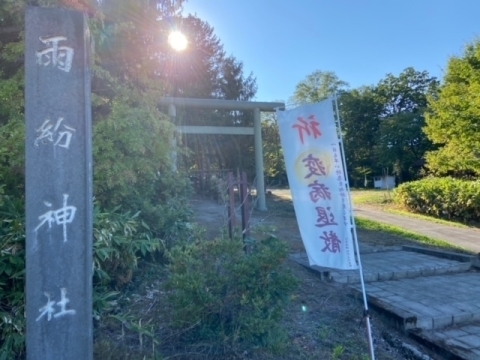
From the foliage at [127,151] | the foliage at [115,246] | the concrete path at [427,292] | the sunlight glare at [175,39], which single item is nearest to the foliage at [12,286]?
the foliage at [115,246]

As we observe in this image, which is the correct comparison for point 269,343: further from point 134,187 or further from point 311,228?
point 134,187

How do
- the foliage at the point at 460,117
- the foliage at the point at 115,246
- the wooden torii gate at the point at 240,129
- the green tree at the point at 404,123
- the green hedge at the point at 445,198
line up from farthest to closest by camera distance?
the green tree at the point at 404,123
the foliage at the point at 460,117
the green hedge at the point at 445,198
the wooden torii gate at the point at 240,129
the foliage at the point at 115,246

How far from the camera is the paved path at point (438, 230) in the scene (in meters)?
7.65

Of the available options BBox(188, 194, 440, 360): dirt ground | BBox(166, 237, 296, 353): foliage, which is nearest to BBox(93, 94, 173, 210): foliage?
BBox(188, 194, 440, 360): dirt ground

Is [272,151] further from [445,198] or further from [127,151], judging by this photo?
[127,151]

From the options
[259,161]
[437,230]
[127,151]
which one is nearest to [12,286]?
[127,151]

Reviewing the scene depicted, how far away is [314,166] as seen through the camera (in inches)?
129

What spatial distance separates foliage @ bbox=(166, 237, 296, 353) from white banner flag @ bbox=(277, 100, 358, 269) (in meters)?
0.69

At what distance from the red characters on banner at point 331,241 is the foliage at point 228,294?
706 millimetres

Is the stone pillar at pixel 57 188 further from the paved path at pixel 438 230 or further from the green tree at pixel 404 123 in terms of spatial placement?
the green tree at pixel 404 123

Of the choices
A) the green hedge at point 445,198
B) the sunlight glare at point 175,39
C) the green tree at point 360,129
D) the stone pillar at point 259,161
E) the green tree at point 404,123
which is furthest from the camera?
the green tree at point 360,129

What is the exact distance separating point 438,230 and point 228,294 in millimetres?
8081

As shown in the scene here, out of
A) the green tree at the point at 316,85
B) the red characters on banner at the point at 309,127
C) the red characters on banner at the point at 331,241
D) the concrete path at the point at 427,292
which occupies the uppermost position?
the green tree at the point at 316,85

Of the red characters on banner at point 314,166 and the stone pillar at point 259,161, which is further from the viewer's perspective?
the stone pillar at point 259,161
